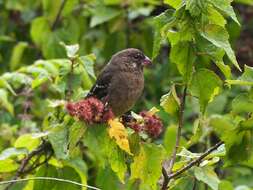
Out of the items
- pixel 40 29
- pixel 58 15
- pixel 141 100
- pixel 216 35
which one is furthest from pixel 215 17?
pixel 141 100

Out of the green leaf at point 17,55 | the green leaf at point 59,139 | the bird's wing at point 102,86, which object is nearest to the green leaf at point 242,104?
the green leaf at point 59,139

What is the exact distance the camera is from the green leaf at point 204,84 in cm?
290

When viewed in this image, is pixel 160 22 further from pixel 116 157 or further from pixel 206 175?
pixel 206 175

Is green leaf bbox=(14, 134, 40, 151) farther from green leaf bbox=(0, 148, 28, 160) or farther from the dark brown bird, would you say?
the dark brown bird

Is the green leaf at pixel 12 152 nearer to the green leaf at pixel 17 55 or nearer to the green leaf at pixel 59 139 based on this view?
the green leaf at pixel 59 139

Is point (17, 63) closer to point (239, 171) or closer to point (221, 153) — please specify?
point (239, 171)

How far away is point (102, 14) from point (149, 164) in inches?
116

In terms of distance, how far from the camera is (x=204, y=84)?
9.52 ft

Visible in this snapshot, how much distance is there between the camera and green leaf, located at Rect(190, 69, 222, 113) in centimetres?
290

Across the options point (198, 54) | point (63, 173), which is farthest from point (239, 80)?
point (63, 173)

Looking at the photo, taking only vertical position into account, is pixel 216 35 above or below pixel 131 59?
above

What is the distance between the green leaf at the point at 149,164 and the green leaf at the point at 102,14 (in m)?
2.78

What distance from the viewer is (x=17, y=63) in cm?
621

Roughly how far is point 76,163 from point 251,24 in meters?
3.65
